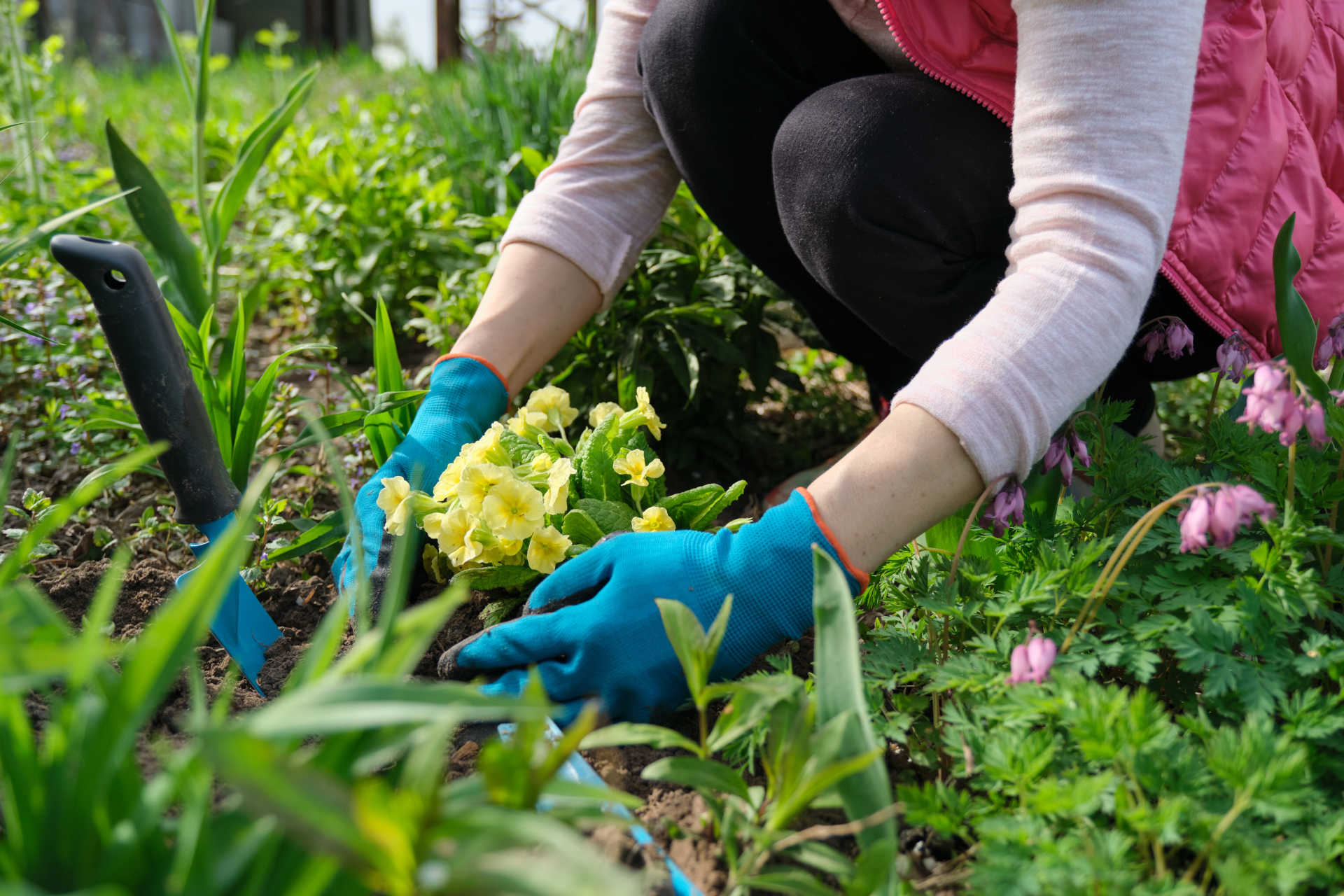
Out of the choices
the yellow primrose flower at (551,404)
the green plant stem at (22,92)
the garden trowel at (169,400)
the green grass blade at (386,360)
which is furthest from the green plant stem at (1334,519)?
the green plant stem at (22,92)

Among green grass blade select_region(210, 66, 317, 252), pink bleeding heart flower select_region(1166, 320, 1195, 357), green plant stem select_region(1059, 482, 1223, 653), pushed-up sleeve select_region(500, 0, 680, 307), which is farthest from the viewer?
green grass blade select_region(210, 66, 317, 252)

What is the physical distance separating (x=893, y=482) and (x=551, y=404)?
1.88 ft

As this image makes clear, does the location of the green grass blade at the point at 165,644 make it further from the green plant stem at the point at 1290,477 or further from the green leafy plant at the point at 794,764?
A: the green plant stem at the point at 1290,477

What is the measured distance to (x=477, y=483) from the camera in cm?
116

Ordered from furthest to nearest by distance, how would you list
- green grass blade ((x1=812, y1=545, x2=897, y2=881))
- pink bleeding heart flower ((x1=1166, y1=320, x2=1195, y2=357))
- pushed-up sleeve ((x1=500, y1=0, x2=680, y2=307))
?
pushed-up sleeve ((x1=500, y1=0, x2=680, y2=307)), pink bleeding heart flower ((x1=1166, y1=320, x2=1195, y2=357)), green grass blade ((x1=812, y1=545, x2=897, y2=881))

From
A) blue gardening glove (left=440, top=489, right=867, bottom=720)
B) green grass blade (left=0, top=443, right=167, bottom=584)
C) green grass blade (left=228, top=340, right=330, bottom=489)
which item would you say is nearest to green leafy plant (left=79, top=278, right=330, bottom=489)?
green grass blade (left=228, top=340, right=330, bottom=489)

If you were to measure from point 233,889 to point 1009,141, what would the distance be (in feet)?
4.15

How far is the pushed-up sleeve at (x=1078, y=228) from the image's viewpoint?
1023mm

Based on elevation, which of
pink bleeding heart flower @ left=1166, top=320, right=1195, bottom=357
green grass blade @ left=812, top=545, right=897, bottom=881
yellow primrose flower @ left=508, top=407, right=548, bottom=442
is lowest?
yellow primrose flower @ left=508, top=407, right=548, bottom=442

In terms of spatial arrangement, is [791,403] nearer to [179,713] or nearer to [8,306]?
[179,713]

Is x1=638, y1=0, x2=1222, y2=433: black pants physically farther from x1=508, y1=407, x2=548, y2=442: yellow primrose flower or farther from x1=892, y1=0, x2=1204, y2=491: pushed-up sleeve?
x1=508, y1=407, x2=548, y2=442: yellow primrose flower

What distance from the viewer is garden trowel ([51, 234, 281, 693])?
102 centimetres

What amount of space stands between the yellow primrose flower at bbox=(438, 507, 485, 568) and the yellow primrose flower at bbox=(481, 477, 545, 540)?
34 millimetres

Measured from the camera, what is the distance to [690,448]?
1844 mm
